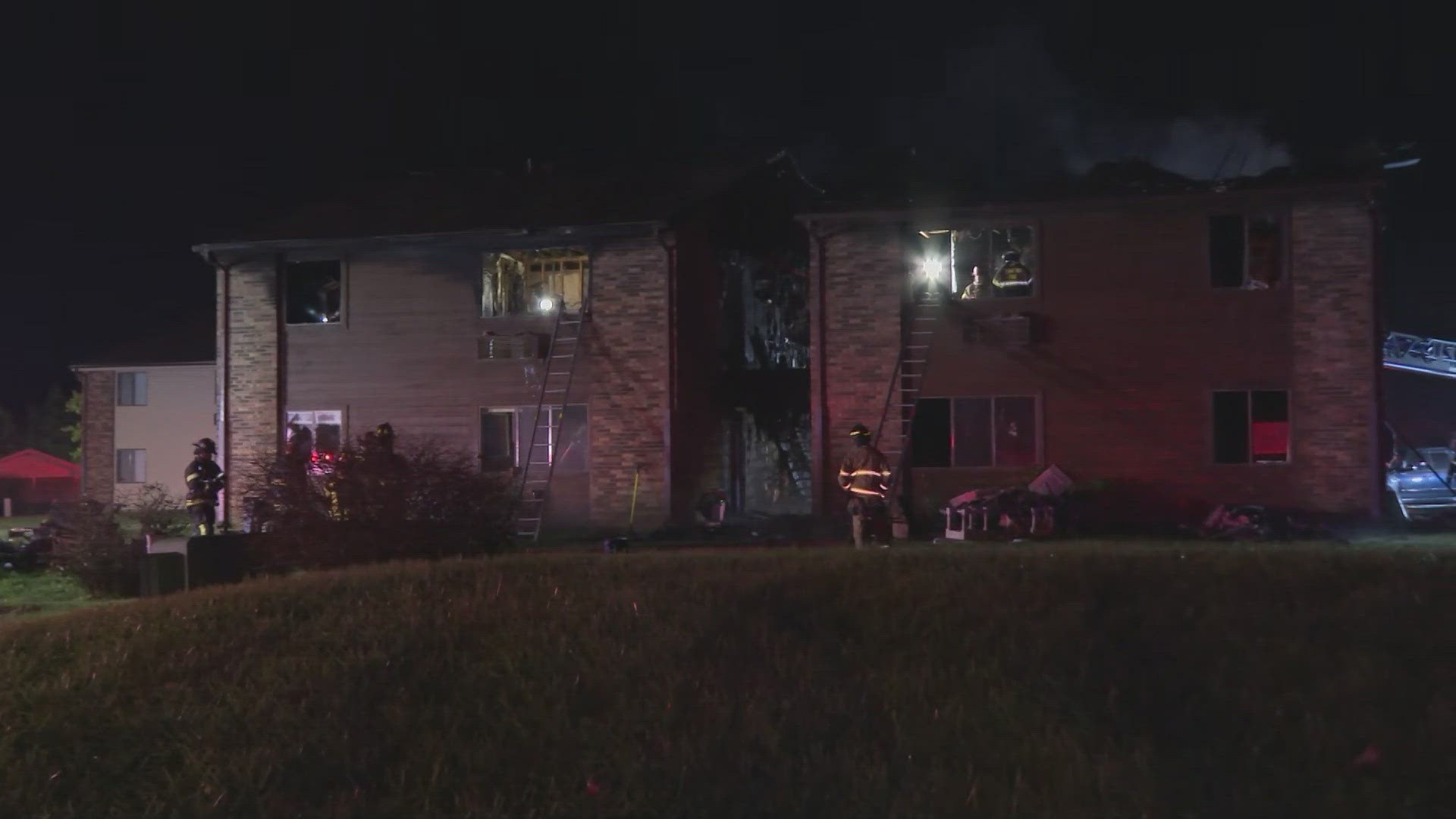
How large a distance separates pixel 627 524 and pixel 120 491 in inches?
802

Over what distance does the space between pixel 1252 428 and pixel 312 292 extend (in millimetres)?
15980

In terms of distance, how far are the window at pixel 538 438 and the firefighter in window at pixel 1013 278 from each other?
23.1 ft

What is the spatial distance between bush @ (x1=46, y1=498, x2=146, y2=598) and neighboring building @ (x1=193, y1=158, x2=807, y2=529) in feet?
19.7

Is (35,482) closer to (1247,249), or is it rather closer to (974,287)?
(974,287)

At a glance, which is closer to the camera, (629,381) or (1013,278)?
(1013,278)

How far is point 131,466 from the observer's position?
123 feet

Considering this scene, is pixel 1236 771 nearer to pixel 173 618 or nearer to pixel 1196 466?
pixel 173 618

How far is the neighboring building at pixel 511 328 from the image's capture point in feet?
73.7

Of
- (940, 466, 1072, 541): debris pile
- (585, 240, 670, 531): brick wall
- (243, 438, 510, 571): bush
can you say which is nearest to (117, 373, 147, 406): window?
(585, 240, 670, 531): brick wall

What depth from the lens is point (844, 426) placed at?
2133cm

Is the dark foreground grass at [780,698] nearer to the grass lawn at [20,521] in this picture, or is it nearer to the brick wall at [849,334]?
the brick wall at [849,334]

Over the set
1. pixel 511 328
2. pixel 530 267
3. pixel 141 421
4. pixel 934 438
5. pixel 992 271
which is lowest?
pixel 934 438

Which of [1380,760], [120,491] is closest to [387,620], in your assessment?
[1380,760]

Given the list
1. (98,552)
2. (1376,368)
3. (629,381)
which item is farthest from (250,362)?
(1376,368)
